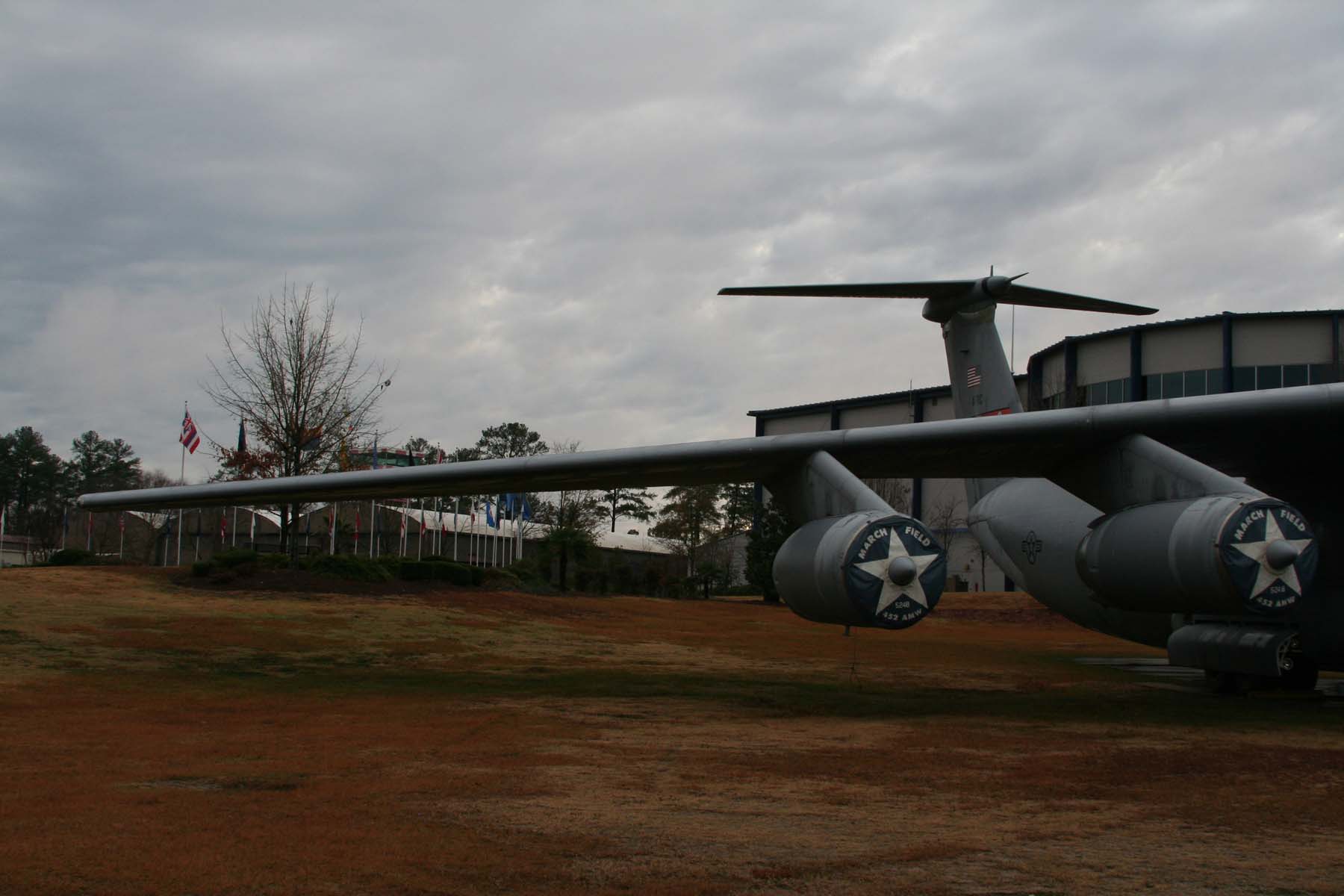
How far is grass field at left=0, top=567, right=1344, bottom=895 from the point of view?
501 cm

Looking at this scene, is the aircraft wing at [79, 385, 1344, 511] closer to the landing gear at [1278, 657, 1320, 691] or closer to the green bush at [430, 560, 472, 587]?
the landing gear at [1278, 657, 1320, 691]

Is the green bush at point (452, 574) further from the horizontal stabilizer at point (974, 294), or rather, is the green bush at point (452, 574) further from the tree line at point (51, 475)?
the tree line at point (51, 475)

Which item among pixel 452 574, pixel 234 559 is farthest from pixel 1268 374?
pixel 234 559

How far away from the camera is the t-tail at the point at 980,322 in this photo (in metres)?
16.4

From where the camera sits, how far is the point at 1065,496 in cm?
1602

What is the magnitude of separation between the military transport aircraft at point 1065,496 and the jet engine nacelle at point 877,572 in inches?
0.7

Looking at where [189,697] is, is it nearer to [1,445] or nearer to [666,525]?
[666,525]

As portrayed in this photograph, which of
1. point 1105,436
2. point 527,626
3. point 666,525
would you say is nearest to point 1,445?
point 666,525

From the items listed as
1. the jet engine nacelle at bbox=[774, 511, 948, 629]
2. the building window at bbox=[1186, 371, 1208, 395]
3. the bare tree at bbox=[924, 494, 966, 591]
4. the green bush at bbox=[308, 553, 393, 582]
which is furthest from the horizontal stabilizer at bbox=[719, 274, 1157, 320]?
the bare tree at bbox=[924, 494, 966, 591]

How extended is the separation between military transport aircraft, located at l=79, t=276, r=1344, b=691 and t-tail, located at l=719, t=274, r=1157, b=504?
0.04 m

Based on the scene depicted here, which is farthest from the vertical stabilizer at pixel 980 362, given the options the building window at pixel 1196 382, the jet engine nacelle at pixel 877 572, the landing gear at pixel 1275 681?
the building window at pixel 1196 382

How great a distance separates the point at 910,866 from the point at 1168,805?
261 cm

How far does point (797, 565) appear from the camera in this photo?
39.1 ft

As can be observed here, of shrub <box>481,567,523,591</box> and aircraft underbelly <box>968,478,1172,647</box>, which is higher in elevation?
aircraft underbelly <box>968,478,1172,647</box>
